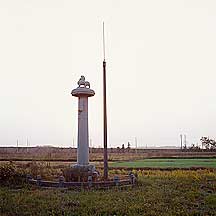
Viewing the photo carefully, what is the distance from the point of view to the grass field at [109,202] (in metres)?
10.3

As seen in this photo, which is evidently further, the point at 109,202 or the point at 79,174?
the point at 79,174

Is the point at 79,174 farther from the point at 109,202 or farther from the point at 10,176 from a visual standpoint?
the point at 109,202

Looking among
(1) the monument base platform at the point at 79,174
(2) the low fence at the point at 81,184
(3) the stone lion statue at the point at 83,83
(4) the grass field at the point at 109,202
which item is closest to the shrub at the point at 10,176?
(2) the low fence at the point at 81,184

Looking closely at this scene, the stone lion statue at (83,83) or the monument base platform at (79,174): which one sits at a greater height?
the stone lion statue at (83,83)

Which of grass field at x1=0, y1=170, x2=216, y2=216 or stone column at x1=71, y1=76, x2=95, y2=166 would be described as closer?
grass field at x1=0, y1=170, x2=216, y2=216

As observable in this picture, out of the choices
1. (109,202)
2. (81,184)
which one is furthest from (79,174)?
(109,202)

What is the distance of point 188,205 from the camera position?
11.5 m

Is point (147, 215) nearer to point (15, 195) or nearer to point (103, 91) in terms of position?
point (15, 195)

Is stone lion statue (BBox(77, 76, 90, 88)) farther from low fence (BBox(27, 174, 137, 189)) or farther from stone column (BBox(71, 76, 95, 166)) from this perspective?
low fence (BBox(27, 174, 137, 189))

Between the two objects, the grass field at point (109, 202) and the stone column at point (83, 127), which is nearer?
the grass field at point (109, 202)

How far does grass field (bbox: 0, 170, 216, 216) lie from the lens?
33.8 feet

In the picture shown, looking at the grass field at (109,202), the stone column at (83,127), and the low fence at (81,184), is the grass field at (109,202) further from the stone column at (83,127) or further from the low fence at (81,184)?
the stone column at (83,127)

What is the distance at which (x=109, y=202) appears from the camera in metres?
11.5

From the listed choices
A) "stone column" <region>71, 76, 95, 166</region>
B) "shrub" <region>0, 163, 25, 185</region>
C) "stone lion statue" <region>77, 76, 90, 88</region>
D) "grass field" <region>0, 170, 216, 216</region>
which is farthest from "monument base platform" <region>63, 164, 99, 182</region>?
"stone lion statue" <region>77, 76, 90, 88</region>
